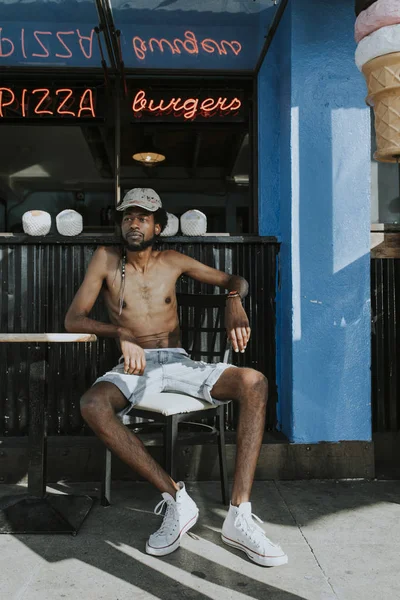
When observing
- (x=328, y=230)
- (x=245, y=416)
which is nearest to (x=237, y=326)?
(x=245, y=416)

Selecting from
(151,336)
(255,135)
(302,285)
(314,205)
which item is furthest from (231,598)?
(255,135)

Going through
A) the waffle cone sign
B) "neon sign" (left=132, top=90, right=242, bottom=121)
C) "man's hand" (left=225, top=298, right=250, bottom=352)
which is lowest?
"man's hand" (left=225, top=298, right=250, bottom=352)

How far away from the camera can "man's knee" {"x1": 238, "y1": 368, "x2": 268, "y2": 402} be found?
2941 mm

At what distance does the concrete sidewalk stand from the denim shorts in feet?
2.11

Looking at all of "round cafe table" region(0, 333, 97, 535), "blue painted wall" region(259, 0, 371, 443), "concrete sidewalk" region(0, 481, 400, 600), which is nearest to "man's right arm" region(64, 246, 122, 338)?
"round cafe table" region(0, 333, 97, 535)

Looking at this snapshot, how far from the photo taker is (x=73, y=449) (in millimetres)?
3699

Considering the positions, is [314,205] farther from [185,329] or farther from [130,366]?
[130,366]

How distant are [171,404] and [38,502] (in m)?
0.95

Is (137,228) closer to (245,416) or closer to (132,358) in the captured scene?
(132,358)

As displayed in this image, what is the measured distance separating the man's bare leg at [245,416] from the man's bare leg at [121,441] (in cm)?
34

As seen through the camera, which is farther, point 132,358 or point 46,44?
point 46,44

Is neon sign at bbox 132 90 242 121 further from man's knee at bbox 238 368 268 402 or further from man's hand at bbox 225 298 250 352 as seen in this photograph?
man's knee at bbox 238 368 268 402

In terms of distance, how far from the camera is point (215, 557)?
2.54 meters

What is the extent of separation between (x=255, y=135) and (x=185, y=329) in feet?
5.64
